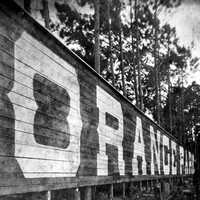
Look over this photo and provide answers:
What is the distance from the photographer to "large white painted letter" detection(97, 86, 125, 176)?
722cm

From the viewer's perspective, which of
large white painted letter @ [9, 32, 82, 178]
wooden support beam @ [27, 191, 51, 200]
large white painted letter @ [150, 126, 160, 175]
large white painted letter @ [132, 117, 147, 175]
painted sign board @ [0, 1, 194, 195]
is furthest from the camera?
large white painted letter @ [150, 126, 160, 175]

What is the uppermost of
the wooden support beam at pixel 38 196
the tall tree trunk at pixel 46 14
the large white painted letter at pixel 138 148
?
the tall tree trunk at pixel 46 14

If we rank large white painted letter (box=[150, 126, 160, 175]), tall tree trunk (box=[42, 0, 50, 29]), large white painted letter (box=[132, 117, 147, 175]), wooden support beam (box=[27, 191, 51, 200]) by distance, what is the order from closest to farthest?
wooden support beam (box=[27, 191, 51, 200]) < large white painted letter (box=[132, 117, 147, 175]) < large white painted letter (box=[150, 126, 160, 175]) < tall tree trunk (box=[42, 0, 50, 29])

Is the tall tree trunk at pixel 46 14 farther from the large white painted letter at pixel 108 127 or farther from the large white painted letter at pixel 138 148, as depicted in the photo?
the large white painted letter at pixel 108 127

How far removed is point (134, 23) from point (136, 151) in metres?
14.6

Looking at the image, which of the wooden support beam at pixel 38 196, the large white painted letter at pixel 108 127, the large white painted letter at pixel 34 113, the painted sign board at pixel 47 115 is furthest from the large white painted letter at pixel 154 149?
the wooden support beam at pixel 38 196

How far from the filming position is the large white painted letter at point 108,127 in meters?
7.22

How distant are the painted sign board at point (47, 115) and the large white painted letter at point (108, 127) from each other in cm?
2

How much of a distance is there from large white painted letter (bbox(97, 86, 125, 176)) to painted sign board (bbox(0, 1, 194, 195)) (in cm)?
2

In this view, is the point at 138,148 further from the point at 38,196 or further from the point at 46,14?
the point at 46,14

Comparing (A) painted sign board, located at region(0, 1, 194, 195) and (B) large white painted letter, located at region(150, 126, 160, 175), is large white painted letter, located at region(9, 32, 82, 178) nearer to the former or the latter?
(A) painted sign board, located at region(0, 1, 194, 195)

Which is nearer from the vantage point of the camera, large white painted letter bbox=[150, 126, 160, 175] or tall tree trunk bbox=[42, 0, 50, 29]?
large white painted letter bbox=[150, 126, 160, 175]

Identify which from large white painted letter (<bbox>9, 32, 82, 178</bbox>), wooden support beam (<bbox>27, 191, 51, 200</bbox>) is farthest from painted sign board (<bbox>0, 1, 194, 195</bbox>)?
wooden support beam (<bbox>27, 191, 51, 200</bbox>)

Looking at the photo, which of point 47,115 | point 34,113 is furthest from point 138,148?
point 34,113
